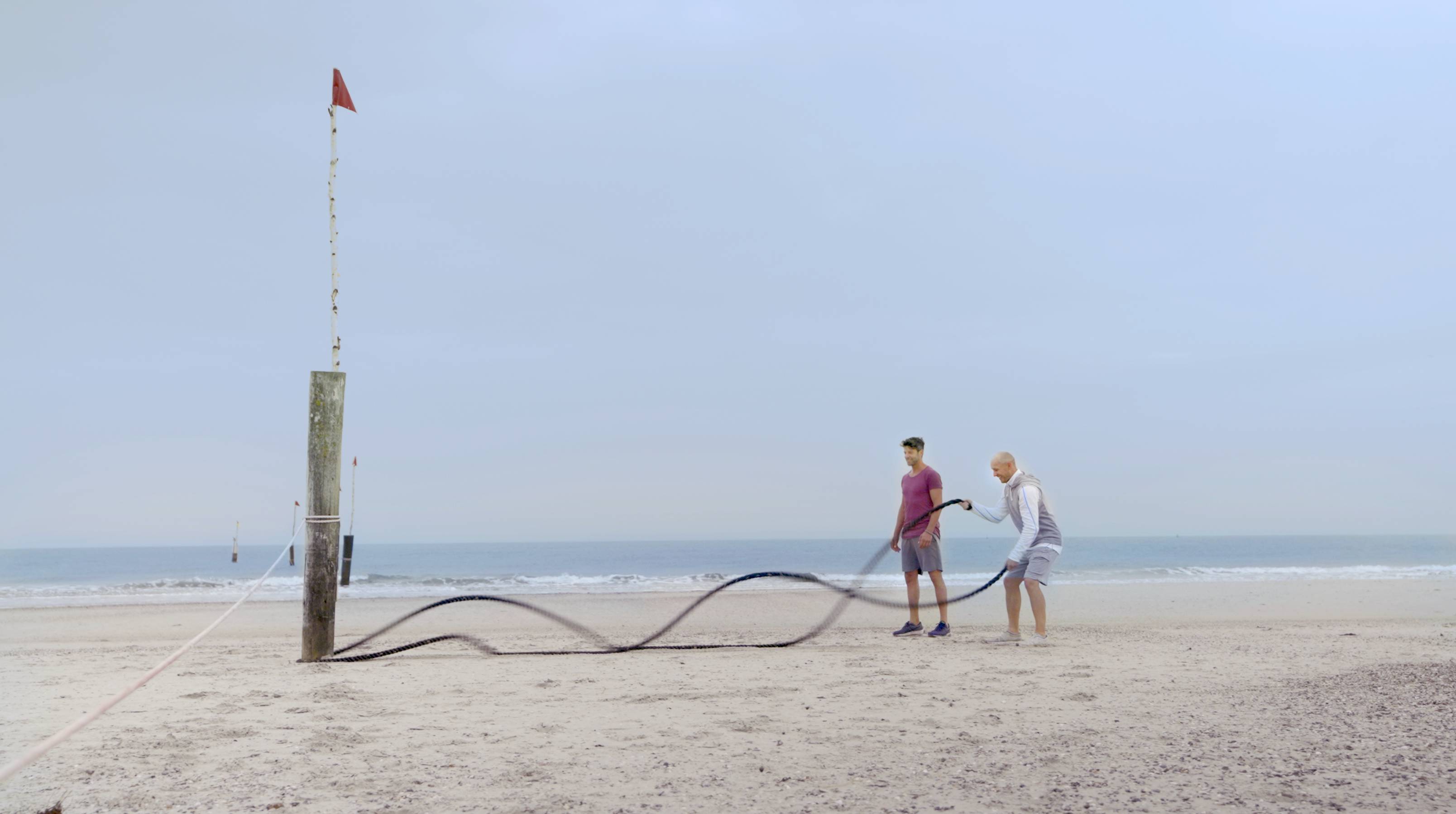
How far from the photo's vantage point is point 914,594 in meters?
8.95

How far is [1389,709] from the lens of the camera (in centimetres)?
519

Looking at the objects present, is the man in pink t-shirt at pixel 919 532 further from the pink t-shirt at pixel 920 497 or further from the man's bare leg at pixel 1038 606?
the man's bare leg at pixel 1038 606

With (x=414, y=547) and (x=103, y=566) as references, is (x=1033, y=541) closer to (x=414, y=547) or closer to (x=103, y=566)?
(x=103, y=566)

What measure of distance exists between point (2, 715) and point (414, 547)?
73296 mm

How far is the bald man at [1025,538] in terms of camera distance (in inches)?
311

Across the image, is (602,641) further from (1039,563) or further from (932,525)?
(1039,563)

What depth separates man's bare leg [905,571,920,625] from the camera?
344 inches

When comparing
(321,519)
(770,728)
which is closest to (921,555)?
(770,728)

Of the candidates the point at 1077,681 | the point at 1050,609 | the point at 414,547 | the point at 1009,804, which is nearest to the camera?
the point at 1009,804

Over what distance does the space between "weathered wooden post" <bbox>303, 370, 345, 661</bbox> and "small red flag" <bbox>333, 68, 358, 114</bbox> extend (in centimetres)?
220

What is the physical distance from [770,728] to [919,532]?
395cm

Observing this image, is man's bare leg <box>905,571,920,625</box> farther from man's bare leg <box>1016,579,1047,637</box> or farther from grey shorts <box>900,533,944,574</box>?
man's bare leg <box>1016,579,1047,637</box>

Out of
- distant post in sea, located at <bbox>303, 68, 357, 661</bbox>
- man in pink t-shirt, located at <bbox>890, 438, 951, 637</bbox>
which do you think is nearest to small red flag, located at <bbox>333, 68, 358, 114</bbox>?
distant post in sea, located at <bbox>303, 68, 357, 661</bbox>

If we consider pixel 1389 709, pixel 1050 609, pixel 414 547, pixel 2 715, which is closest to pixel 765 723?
pixel 1389 709
